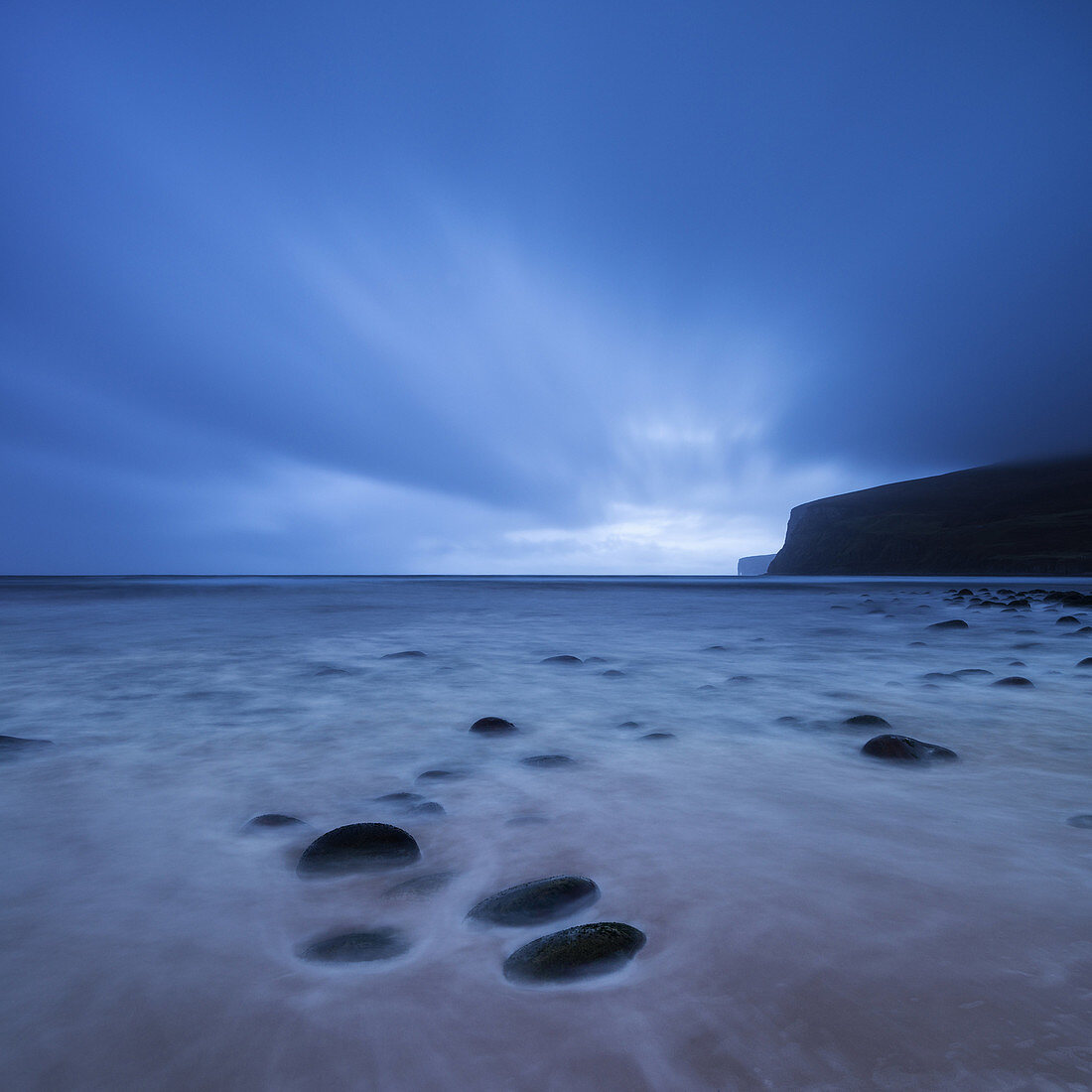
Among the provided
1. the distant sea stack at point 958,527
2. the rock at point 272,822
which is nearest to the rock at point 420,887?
the rock at point 272,822

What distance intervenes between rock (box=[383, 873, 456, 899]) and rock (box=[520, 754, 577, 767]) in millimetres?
948

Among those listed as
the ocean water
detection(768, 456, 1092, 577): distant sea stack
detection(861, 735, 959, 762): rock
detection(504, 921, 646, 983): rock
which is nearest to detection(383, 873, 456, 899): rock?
the ocean water

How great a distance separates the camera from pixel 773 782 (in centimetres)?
217

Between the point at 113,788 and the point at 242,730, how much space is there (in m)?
0.84

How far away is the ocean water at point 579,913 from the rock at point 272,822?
5 centimetres

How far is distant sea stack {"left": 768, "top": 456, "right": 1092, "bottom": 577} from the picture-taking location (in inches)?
2258

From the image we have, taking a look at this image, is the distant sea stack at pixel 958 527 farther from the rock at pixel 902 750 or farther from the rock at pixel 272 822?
the rock at pixel 272 822

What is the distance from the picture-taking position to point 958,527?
6625 cm

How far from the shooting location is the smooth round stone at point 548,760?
7.88 ft

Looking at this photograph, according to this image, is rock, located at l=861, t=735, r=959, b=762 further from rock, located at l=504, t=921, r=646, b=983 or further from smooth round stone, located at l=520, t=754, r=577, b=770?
rock, located at l=504, t=921, r=646, b=983

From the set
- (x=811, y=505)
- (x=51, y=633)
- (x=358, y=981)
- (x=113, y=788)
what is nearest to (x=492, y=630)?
(x=51, y=633)

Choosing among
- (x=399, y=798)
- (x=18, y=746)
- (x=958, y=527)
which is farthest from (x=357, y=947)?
(x=958, y=527)

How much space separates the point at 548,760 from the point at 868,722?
1567 mm

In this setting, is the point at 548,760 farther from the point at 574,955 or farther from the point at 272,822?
the point at 574,955
